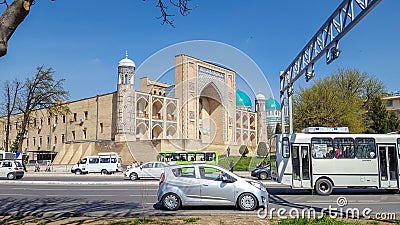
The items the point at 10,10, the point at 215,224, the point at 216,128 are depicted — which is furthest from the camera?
the point at 216,128

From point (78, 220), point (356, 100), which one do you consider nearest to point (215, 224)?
point (78, 220)

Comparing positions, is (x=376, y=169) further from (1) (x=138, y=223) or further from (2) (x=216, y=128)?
(2) (x=216, y=128)

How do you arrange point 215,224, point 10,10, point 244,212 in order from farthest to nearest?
point 244,212 < point 215,224 < point 10,10

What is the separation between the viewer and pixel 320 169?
54.7 ft

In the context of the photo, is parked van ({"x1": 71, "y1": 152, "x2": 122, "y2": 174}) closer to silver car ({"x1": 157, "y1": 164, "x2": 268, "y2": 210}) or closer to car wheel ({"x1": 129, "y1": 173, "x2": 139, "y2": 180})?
car wheel ({"x1": 129, "y1": 173, "x2": 139, "y2": 180})

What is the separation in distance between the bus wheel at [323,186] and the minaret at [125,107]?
119 feet

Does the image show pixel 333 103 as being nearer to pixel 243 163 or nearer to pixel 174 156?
pixel 243 163

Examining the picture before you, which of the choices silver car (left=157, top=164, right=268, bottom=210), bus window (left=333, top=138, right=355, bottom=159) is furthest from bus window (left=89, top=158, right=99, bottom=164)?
silver car (left=157, top=164, right=268, bottom=210)

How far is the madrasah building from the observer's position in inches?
1970

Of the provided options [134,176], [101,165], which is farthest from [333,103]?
[101,165]

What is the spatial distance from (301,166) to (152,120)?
38226 millimetres

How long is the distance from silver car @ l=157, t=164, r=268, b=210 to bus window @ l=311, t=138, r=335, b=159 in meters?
5.94

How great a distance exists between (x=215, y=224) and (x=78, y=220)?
3287 mm

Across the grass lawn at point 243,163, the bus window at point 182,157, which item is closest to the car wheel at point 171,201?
the grass lawn at point 243,163
